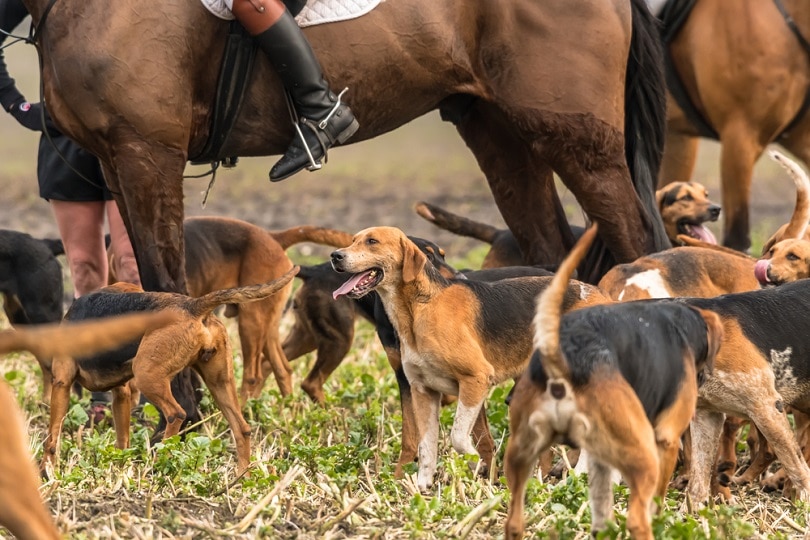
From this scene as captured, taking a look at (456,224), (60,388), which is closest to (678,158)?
(456,224)

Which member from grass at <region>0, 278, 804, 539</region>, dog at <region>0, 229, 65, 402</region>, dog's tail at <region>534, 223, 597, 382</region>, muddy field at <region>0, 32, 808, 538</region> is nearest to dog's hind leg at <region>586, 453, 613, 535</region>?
grass at <region>0, 278, 804, 539</region>

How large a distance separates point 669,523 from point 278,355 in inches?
165

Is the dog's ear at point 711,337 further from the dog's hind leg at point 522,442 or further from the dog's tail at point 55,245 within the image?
the dog's tail at point 55,245

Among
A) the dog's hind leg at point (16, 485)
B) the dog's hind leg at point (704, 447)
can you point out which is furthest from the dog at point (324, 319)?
the dog's hind leg at point (16, 485)

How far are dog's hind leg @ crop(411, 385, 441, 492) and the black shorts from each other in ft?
9.26

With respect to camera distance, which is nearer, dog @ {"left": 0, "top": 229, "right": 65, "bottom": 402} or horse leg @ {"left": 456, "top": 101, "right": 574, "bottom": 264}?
horse leg @ {"left": 456, "top": 101, "right": 574, "bottom": 264}

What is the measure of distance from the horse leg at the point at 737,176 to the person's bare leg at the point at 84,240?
4.14 meters

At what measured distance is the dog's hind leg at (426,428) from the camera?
615 centimetres

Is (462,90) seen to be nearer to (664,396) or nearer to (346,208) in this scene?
(664,396)

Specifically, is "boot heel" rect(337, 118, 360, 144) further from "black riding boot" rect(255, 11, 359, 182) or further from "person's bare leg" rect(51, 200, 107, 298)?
"person's bare leg" rect(51, 200, 107, 298)

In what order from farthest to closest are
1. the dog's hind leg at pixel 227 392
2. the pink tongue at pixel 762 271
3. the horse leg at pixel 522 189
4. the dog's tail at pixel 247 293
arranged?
the horse leg at pixel 522 189
the pink tongue at pixel 762 271
the dog's hind leg at pixel 227 392
the dog's tail at pixel 247 293

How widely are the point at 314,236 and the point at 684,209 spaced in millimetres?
2516

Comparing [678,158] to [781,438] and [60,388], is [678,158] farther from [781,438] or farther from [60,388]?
[60,388]

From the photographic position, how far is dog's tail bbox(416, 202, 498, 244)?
30.5ft
